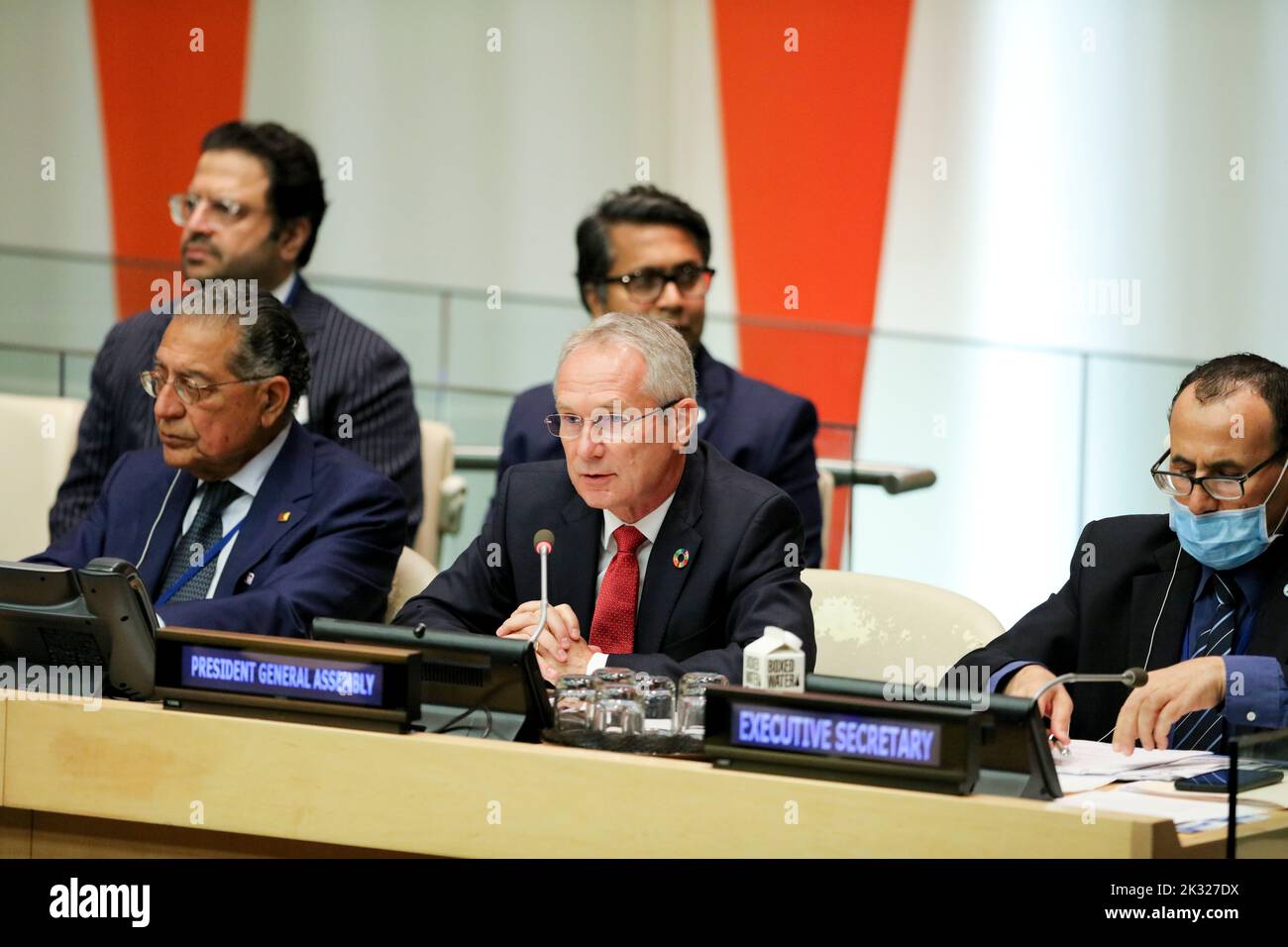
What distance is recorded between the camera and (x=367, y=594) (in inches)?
111

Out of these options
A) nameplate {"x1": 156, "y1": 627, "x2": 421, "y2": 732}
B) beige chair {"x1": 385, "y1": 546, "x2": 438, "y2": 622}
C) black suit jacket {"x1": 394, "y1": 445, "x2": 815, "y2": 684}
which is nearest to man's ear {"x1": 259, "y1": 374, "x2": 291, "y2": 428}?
beige chair {"x1": 385, "y1": 546, "x2": 438, "y2": 622}

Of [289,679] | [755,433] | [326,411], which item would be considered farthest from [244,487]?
[755,433]

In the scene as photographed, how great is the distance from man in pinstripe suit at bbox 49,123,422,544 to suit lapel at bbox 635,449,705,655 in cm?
106

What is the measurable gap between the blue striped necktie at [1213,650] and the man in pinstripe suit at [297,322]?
5.49 feet

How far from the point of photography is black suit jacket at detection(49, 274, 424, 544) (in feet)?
11.6

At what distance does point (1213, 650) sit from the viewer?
2.39 metres

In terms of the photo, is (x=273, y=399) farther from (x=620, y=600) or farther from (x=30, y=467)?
(x=30, y=467)

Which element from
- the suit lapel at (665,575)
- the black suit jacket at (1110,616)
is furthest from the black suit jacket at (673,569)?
the black suit jacket at (1110,616)

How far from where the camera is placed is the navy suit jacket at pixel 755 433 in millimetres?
3502

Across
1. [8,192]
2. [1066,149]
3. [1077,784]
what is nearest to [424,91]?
[8,192]

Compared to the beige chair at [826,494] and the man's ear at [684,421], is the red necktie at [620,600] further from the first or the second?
the beige chair at [826,494]

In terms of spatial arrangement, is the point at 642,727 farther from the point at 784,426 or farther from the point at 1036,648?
the point at 784,426

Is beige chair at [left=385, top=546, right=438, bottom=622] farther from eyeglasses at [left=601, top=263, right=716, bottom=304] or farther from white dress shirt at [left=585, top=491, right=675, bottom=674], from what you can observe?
eyeglasses at [left=601, top=263, right=716, bottom=304]

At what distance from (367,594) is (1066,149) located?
3450 millimetres
